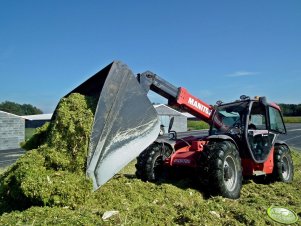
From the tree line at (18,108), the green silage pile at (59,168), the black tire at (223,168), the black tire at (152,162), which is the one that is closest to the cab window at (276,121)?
the black tire at (223,168)

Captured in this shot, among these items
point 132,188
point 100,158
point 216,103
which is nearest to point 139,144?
point 100,158

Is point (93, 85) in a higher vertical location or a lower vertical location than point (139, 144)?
higher

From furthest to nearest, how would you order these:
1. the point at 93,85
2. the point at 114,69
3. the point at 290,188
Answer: the point at 290,188 < the point at 93,85 < the point at 114,69

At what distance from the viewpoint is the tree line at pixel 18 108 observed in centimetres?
10999

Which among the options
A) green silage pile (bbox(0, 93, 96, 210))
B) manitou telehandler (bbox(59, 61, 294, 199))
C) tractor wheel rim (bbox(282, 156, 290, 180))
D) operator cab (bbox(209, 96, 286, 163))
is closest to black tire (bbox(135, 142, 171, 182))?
manitou telehandler (bbox(59, 61, 294, 199))

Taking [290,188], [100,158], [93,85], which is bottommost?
[290,188]

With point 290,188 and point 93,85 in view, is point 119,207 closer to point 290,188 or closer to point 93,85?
point 93,85

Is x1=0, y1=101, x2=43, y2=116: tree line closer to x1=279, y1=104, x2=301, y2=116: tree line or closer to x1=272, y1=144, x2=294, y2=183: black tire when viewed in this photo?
x1=279, y1=104, x2=301, y2=116: tree line

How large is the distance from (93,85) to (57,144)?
4.31ft

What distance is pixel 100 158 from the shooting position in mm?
5043

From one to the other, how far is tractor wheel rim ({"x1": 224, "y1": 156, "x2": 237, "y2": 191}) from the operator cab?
85 centimetres

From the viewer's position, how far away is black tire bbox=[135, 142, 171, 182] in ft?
24.4

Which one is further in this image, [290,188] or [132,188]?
[290,188]

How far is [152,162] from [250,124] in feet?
8.64
